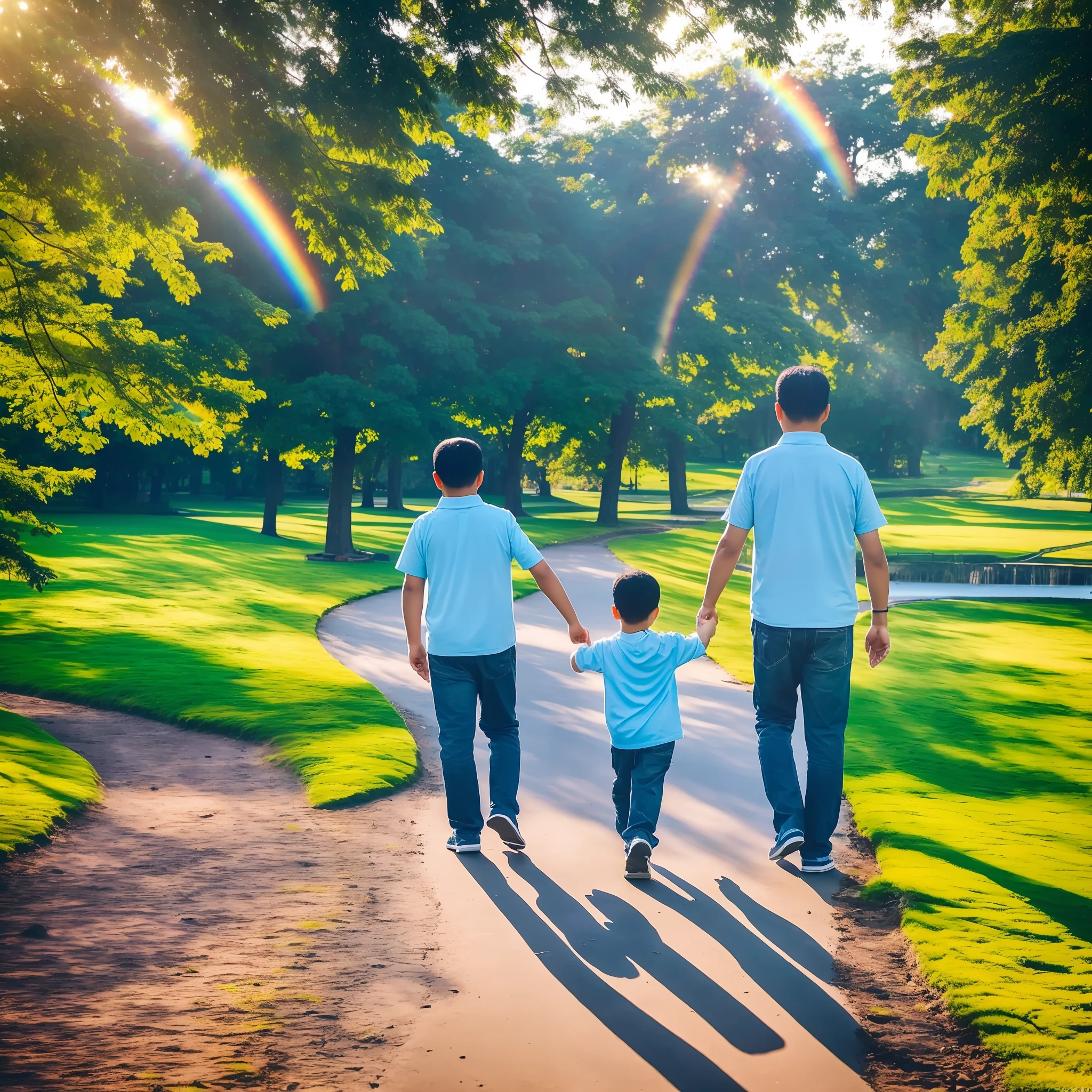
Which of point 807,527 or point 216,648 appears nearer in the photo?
point 807,527

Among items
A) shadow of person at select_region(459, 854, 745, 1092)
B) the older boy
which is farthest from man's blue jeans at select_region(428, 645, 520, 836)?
shadow of person at select_region(459, 854, 745, 1092)

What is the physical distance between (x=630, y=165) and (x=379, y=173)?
1153 inches

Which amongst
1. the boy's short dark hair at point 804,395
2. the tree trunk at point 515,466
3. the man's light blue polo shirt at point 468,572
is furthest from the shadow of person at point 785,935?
the tree trunk at point 515,466

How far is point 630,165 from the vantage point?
36.8 meters

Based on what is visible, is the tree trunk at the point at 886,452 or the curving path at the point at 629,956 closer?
the curving path at the point at 629,956

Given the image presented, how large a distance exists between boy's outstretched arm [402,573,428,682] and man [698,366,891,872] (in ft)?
4.64

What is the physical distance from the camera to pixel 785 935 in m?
4.29

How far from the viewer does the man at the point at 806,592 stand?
5008 mm

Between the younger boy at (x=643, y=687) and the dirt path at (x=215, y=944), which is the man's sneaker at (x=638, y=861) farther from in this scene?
the dirt path at (x=215, y=944)

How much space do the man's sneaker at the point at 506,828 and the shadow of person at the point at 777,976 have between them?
759 millimetres

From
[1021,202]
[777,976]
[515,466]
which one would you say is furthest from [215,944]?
[515,466]

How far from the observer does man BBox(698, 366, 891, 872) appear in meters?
5.01

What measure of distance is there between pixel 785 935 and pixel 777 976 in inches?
16.5

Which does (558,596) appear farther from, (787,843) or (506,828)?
(787,843)
